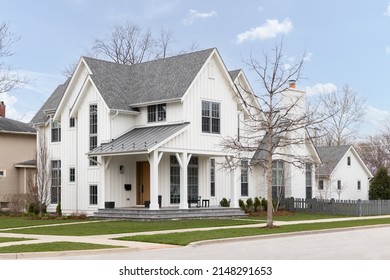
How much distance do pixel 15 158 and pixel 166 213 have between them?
20773 mm

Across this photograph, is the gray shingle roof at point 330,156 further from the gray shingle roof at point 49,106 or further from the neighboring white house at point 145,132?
the gray shingle roof at point 49,106

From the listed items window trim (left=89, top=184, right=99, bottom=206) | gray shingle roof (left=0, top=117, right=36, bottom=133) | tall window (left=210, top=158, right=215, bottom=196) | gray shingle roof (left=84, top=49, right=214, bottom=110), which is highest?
gray shingle roof (left=84, top=49, right=214, bottom=110)

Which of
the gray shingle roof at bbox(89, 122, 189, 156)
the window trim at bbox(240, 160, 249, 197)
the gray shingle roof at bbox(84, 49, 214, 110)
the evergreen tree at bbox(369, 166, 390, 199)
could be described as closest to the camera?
the gray shingle roof at bbox(89, 122, 189, 156)

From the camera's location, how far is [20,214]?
4050 cm

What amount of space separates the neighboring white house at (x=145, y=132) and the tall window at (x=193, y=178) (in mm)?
55

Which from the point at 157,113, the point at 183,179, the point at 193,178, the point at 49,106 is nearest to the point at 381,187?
the point at 193,178

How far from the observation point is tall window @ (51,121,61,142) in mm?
40969

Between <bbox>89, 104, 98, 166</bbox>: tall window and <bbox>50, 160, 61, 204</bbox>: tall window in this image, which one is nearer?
<bbox>89, 104, 98, 166</bbox>: tall window

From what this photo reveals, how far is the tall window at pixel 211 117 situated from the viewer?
36.8 meters

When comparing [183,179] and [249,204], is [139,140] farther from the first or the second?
[249,204]

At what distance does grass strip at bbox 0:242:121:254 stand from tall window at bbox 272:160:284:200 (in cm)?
2543

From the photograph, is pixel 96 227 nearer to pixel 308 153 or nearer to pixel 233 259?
pixel 233 259

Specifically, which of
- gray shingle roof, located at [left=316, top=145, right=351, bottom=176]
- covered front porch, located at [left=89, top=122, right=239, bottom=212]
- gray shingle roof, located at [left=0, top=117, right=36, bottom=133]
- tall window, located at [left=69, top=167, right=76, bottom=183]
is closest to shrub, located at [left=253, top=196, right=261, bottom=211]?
covered front porch, located at [left=89, top=122, right=239, bottom=212]

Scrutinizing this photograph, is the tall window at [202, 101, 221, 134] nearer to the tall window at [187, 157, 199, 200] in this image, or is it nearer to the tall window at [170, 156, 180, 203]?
the tall window at [187, 157, 199, 200]
